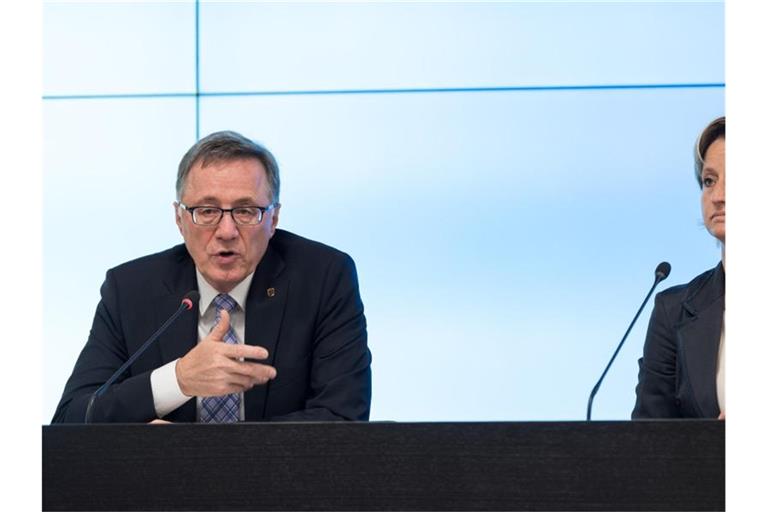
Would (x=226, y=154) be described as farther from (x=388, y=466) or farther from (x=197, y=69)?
(x=197, y=69)

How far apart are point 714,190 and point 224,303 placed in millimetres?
1092

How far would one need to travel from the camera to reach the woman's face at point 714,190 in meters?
2.30

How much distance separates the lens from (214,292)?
2.59 metres

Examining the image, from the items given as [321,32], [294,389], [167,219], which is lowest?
[294,389]

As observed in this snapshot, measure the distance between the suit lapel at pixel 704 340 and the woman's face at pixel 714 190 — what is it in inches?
4.4

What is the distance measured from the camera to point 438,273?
165 inches

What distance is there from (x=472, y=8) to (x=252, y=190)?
1850 mm

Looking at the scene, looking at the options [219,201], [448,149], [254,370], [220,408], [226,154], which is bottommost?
[220,408]

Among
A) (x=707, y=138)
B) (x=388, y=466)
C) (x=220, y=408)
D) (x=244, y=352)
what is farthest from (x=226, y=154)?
(x=388, y=466)

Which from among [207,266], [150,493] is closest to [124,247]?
[207,266]

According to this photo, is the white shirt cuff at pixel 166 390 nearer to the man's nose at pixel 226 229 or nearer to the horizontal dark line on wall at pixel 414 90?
the man's nose at pixel 226 229

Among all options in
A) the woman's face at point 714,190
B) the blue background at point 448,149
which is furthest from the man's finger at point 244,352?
the blue background at point 448,149

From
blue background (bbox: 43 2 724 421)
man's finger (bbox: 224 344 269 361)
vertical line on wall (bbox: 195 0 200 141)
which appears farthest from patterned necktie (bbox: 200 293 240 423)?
vertical line on wall (bbox: 195 0 200 141)
